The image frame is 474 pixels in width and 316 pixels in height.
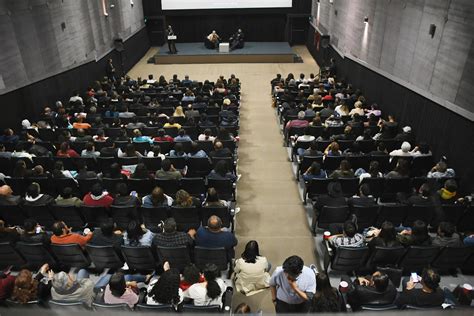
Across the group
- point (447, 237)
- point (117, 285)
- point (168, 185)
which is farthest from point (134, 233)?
point (447, 237)

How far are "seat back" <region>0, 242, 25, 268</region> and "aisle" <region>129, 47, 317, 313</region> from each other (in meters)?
2.71

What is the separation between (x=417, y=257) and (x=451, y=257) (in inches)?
16.9

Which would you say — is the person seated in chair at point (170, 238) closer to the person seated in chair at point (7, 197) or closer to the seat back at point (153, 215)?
the seat back at point (153, 215)

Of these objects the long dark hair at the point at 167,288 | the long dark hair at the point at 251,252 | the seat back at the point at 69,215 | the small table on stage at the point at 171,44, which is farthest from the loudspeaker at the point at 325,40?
the long dark hair at the point at 167,288

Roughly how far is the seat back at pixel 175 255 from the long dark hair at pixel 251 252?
0.73 m

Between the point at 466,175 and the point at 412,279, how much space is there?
9.55ft

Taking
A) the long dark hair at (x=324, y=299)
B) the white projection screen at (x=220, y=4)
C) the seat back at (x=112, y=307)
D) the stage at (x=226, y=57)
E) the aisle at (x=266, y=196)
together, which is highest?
the white projection screen at (x=220, y=4)

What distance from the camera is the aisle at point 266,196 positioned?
509cm

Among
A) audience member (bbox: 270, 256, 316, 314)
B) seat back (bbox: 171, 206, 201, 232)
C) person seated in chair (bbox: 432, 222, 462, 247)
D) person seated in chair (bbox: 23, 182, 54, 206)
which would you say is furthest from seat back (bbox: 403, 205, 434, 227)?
person seated in chair (bbox: 23, 182, 54, 206)

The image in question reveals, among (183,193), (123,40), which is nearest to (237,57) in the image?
(123,40)

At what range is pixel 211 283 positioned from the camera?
3340mm

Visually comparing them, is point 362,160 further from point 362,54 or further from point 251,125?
point 362,54

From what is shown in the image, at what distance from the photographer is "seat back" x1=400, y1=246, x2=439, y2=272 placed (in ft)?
13.2

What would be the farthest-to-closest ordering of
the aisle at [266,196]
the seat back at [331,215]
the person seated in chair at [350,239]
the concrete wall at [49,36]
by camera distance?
the concrete wall at [49,36], the aisle at [266,196], the seat back at [331,215], the person seated in chair at [350,239]
